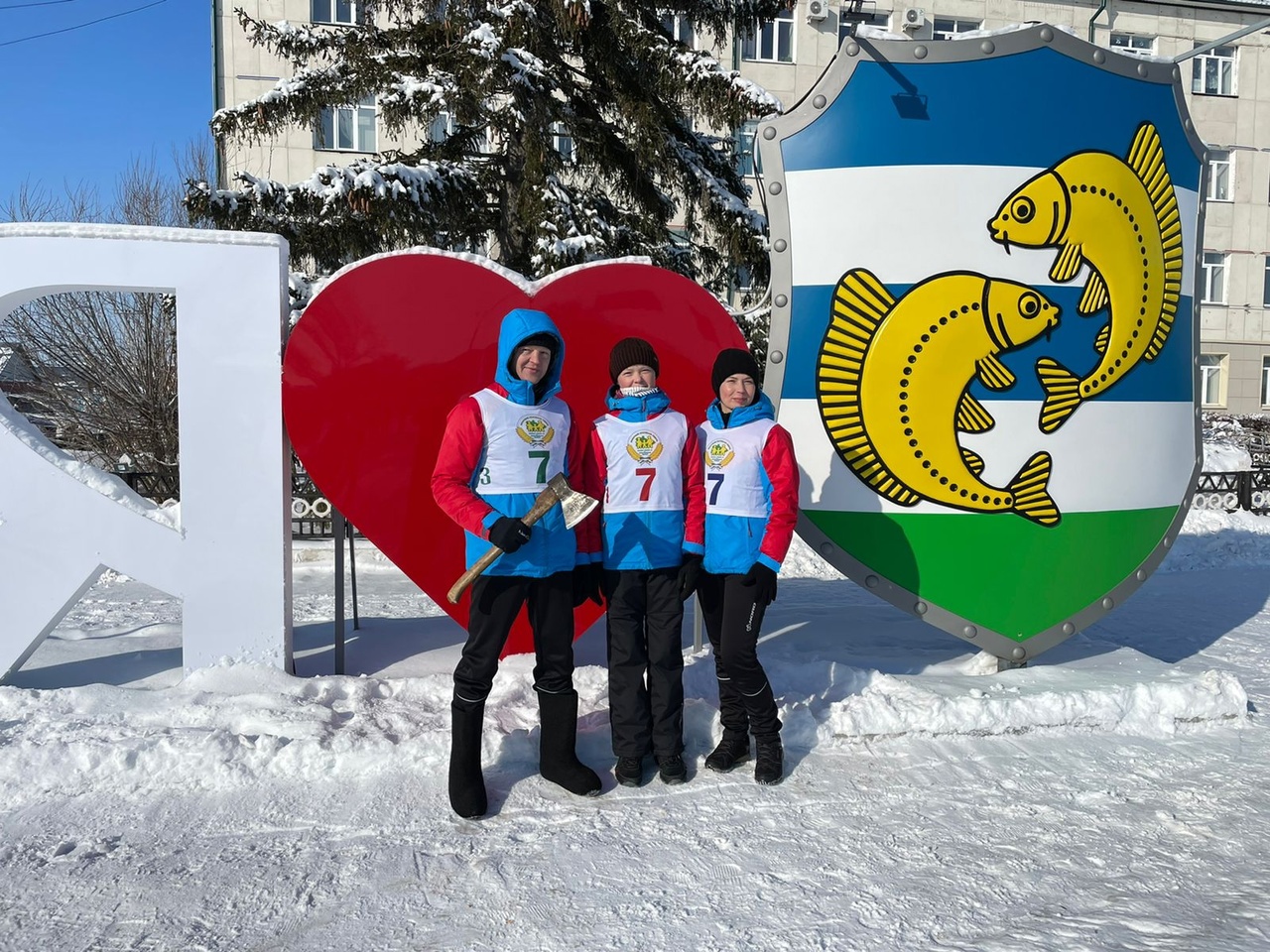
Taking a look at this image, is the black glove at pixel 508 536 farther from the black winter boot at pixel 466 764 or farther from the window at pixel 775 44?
the window at pixel 775 44

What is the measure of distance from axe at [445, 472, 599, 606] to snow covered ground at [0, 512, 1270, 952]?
0.82 m

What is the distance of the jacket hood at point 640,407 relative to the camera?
3320mm

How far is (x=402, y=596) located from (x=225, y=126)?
5538 mm

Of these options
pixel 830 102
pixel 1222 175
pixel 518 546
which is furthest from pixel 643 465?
pixel 1222 175

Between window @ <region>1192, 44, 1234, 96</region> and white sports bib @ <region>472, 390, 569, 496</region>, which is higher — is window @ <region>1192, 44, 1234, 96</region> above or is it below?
above

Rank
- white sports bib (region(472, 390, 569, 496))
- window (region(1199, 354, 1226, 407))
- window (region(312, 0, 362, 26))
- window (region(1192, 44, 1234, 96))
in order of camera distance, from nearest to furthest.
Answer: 1. white sports bib (region(472, 390, 569, 496))
2. window (region(312, 0, 362, 26))
3. window (region(1192, 44, 1234, 96))
4. window (region(1199, 354, 1226, 407))

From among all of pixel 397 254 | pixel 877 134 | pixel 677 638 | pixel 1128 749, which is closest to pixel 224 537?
pixel 397 254

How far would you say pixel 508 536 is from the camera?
2936 millimetres

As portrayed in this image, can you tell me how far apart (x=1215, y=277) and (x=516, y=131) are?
70.7ft

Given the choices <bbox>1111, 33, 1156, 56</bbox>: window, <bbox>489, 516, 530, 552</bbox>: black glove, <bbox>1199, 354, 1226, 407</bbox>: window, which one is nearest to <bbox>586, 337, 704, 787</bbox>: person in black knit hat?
<bbox>489, 516, 530, 552</bbox>: black glove

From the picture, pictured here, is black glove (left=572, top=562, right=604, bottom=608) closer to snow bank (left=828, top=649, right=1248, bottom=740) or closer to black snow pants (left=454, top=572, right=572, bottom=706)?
black snow pants (left=454, top=572, right=572, bottom=706)

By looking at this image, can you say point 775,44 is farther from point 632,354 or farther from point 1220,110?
point 632,354

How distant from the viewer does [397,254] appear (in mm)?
4145

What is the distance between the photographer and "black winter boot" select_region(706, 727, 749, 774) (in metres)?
3.43
